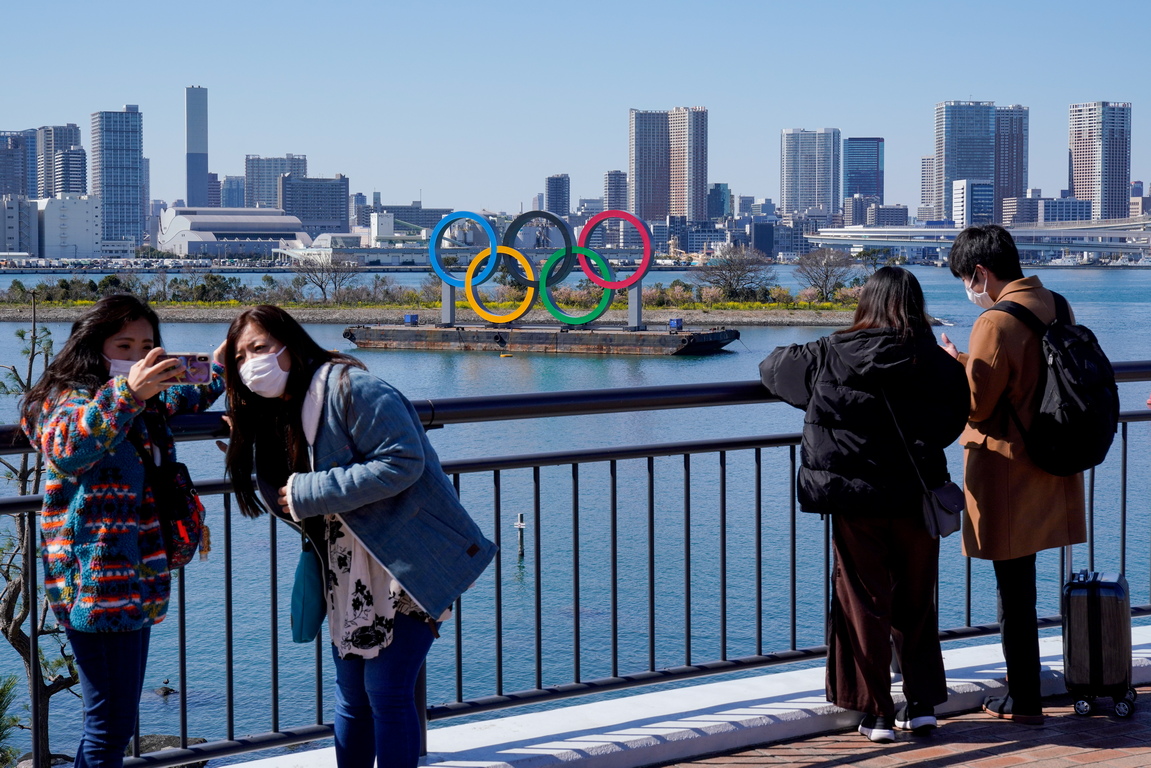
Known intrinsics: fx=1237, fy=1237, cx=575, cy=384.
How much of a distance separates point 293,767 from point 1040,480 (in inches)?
94.6

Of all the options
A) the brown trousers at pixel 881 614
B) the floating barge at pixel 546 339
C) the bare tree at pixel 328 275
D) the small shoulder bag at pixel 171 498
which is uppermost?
the bare tree at pixel 328 275

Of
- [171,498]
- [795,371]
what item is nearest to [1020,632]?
[795,371]

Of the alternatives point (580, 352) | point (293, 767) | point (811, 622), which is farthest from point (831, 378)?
point (580, 352)

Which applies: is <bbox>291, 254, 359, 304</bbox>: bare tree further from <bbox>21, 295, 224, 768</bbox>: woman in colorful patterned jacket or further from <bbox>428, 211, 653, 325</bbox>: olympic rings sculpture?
<bbox>21, 295, 224, 768</bbox>: woman in colorful patterned jacket

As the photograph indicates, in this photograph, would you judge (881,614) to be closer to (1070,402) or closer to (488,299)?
(1070,402)

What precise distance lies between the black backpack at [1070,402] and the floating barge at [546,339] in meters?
66.5

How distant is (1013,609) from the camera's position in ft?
13.1

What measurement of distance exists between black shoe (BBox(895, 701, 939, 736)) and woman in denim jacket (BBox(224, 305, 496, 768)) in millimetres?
1712

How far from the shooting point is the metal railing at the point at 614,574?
350 centimetres

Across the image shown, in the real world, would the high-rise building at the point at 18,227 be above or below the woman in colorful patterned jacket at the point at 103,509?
above

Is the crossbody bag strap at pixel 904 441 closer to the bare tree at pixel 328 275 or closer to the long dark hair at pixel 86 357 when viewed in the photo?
the long dark hair at pixel 86 357

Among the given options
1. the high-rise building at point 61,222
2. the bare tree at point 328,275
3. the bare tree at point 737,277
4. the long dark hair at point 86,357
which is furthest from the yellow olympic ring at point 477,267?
the high-rise building at point 61,222

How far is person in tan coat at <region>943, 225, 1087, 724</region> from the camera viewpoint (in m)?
3.77

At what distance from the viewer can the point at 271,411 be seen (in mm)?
2818
